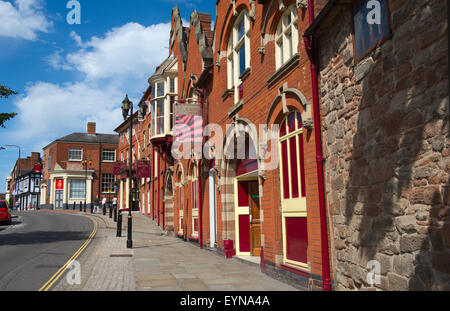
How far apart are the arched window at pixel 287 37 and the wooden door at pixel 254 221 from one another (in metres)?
4.49

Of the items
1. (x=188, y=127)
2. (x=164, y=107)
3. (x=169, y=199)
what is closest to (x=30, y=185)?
(x=169, y=199)

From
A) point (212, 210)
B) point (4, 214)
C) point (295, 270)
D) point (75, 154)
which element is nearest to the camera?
point (295, 270)

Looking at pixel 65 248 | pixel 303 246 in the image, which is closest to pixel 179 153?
pixel 65 248

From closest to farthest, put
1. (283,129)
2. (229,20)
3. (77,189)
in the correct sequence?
(283,129) → (229,20) → (77,189)

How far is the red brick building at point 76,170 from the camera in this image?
53.6m

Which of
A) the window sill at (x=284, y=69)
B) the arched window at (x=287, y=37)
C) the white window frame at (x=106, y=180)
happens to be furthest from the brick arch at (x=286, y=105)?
the white window frame at (x=106, y=180)

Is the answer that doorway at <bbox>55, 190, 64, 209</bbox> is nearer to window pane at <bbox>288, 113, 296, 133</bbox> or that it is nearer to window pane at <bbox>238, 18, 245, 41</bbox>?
window pane at <bbox>238, 18, 245, 41</bbox>

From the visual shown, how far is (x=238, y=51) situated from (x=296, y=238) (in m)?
6.86

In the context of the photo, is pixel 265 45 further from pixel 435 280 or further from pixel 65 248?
pixel 65 248

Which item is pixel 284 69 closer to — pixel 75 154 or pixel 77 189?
pixel 77 189

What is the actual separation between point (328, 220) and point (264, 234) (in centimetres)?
316

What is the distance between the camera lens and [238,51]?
12.7m

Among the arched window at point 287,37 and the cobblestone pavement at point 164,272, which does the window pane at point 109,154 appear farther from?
the arched window at point 287,37

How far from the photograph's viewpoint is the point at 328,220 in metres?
7.03
